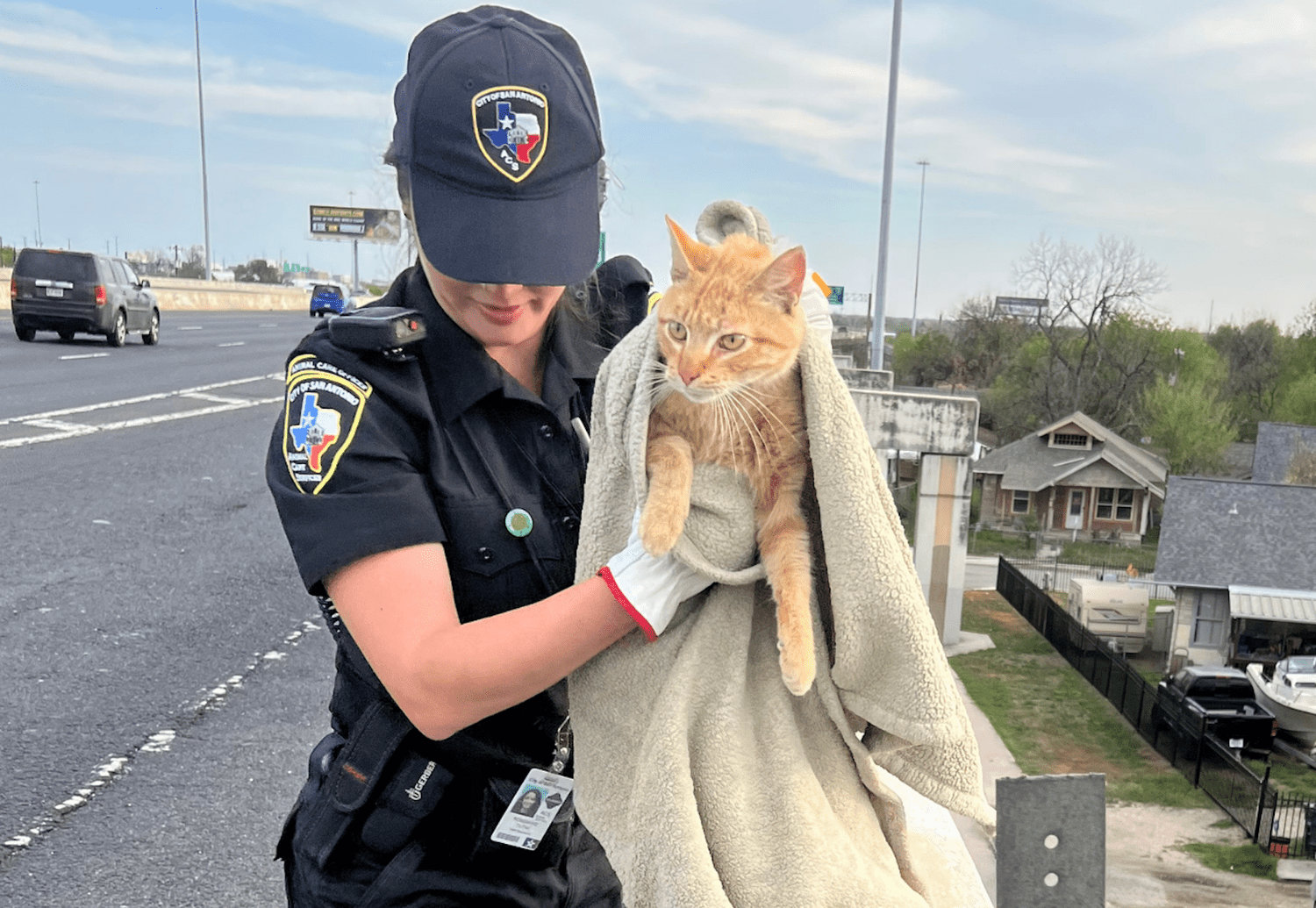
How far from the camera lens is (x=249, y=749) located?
4.37 meters

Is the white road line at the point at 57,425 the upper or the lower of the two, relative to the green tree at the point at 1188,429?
upper

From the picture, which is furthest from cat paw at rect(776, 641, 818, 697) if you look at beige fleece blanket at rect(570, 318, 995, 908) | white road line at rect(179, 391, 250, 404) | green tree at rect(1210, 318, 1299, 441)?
green tree at rect(1210, 318, 1299, 441)

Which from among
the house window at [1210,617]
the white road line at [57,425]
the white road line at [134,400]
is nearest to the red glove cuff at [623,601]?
the white road line at [57,425]

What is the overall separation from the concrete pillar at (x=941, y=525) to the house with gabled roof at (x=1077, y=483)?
3437cm

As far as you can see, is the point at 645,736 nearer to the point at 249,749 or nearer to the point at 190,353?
the point at 249,749

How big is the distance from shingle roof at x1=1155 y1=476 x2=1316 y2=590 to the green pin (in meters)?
36.1

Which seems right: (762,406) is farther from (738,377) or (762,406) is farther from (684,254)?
(684,254)

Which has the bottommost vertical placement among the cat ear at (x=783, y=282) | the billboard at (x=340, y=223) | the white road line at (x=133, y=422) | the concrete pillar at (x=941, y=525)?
the concrete pillar at (x=941, y=525)

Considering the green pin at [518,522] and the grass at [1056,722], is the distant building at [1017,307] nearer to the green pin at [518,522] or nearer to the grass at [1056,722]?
the grass at [1056,722]

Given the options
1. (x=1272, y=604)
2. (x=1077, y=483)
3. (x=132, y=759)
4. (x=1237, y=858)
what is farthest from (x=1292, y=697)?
(x=132, y=759)

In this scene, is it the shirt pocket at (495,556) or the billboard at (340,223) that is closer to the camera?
the shirt pocket at (495,556)

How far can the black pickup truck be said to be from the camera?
87.1 feet

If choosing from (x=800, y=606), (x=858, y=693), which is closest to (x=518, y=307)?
(x=800, y=606)

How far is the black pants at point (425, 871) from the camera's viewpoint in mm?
1925
